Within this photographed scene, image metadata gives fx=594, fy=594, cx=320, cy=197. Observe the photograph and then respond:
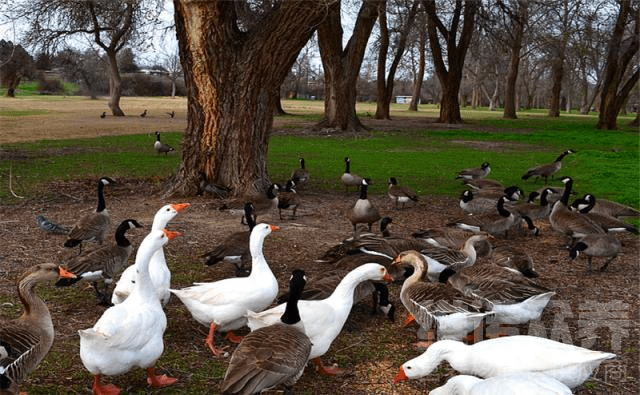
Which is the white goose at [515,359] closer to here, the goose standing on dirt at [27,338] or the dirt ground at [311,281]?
the dirt ground at [311,281]

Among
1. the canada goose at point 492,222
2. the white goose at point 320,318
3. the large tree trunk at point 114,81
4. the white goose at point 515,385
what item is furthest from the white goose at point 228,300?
the large tree trunk at point 114,81

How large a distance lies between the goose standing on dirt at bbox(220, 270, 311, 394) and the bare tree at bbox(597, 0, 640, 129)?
117ft

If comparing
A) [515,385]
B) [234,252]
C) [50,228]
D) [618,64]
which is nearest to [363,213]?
[234,252]

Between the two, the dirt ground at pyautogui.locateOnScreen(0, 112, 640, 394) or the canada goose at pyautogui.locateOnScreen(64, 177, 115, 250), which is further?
the canada goose at pyautogui.locateOnScreen(64, 177, 115, 250)

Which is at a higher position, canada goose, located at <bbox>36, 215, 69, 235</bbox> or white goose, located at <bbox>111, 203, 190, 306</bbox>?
white goose, located at <bbox>111, 203, 190, 306</bbox>

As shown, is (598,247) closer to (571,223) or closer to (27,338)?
(571,223)

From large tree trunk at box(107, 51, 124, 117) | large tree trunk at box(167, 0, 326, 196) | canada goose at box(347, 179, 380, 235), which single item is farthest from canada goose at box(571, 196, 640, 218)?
large tree trunk at box(107, 51, 124, 117)

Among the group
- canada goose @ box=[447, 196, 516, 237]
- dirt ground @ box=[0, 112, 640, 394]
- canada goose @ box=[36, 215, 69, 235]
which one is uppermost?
canada goose @ box=[447, 196, 516, 237]

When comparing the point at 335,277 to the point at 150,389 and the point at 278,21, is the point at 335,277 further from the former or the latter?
the point at 278,21

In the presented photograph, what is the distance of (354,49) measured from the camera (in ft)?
110

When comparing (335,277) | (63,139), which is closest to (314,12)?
(335,277)

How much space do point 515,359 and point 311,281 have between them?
272 cm

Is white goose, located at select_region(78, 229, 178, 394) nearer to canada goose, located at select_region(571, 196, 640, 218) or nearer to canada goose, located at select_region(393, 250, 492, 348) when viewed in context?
canada goose, located at select_region(393, 250, 492, 348)

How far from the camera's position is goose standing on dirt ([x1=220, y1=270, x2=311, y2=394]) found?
4512 millimetres
